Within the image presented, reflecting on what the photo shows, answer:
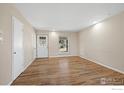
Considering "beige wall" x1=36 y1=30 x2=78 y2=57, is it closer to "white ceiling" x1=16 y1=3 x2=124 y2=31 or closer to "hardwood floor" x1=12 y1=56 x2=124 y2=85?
"white ceiling" x1=16 y1=3 x2=124 y2=31

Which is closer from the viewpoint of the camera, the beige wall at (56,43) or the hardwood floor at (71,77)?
the hardwood floor at (71,77)

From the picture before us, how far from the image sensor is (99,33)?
228 inches

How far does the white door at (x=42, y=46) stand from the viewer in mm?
9266

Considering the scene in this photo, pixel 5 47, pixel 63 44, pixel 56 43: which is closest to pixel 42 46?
pixel 56 43

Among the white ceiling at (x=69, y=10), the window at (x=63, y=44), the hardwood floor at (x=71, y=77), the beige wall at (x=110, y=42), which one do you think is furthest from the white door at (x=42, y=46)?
the hardwood floor at (x=71, y=77)

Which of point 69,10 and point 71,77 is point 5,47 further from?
point 69,10

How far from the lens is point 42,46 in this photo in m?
9.35

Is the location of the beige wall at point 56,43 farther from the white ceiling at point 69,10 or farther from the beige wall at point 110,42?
the white ceiling at point 69,10

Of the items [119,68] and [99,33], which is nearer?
[119,68]

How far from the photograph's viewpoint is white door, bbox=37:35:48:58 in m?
9.27
